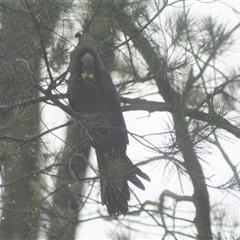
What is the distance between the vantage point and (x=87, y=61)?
130 inches

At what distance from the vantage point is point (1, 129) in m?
3.26

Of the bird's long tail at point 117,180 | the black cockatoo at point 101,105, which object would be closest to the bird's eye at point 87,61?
the black cockatoo at point 101,105

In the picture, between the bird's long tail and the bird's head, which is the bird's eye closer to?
the bird's head

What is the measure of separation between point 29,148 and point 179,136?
1463 mm

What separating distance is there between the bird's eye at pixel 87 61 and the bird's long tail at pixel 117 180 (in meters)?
0.40

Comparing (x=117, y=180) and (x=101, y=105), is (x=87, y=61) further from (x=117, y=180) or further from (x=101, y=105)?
(x=117, y=180)

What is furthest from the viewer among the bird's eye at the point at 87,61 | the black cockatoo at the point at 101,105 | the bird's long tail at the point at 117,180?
the bird's eye at the point at 87,61

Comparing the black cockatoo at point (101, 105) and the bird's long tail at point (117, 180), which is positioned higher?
the black cockatoo at point (101, 105)

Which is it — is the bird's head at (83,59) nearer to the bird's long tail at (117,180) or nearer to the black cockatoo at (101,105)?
the black cockatoo at (101,105)

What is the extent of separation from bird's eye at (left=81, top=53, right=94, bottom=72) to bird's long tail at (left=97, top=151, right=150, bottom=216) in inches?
15.7

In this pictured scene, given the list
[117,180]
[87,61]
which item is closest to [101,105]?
[87,61]

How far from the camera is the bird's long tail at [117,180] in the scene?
2.68 meters

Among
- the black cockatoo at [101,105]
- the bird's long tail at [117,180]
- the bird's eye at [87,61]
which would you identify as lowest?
the bird's long tail at [117,180]

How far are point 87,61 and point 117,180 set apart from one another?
2.54 ft
